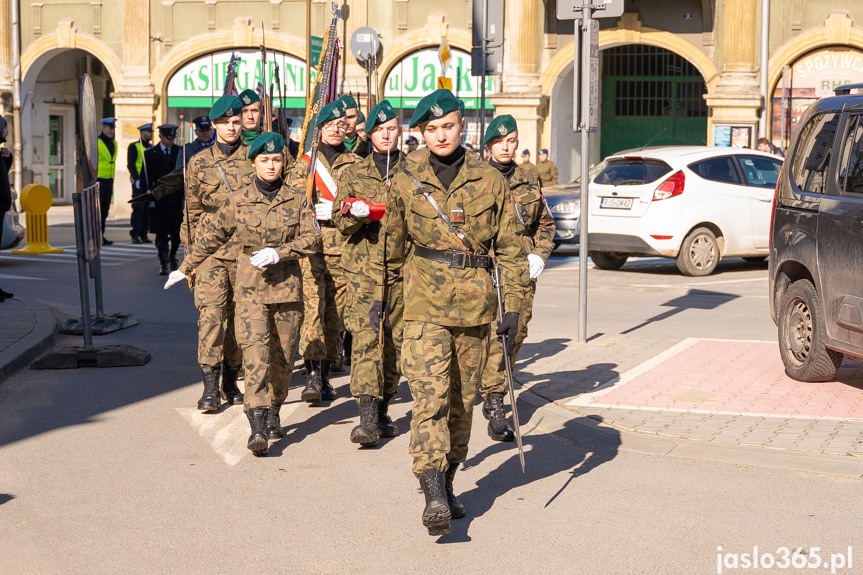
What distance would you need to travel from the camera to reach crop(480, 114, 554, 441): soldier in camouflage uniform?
7.75 meters

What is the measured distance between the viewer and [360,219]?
7.27m

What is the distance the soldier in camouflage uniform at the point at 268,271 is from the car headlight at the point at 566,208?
40.4ft

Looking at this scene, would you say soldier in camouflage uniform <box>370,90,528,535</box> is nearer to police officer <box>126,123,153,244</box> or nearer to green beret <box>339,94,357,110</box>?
green beret <box>339,94,357,110</box>

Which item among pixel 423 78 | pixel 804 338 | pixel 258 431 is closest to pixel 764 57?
pixel 423 78

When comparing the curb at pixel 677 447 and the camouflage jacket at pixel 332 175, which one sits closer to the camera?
the curb at pixel 677 447

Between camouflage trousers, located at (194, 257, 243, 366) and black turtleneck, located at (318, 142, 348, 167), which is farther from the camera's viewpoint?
black turtleneck, located at (318, 142, 348, 167)

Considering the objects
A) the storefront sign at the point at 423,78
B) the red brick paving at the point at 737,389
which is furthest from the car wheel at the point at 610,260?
the storefront sign at the point at 423,78

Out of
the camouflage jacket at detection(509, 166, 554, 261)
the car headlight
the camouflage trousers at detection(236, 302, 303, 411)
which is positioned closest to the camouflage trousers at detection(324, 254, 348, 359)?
the camouflage trousers at detection(236, 302, 303, 411)

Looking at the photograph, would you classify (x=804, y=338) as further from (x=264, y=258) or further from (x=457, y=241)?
(x=457, y=241)

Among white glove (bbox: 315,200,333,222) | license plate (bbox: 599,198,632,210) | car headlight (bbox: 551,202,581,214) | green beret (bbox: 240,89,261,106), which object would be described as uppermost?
green beret (bbox: 240,89,261,106)

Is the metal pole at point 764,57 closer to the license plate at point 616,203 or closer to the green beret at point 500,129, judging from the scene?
the license plate at point 616,203

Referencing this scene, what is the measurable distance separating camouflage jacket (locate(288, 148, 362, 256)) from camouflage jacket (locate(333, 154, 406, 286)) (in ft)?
1.98

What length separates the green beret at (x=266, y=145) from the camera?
24.1 feet

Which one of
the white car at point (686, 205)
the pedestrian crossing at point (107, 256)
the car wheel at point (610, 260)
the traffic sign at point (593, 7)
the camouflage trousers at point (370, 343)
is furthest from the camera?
the pedestrian crossing at point (107, 256)
